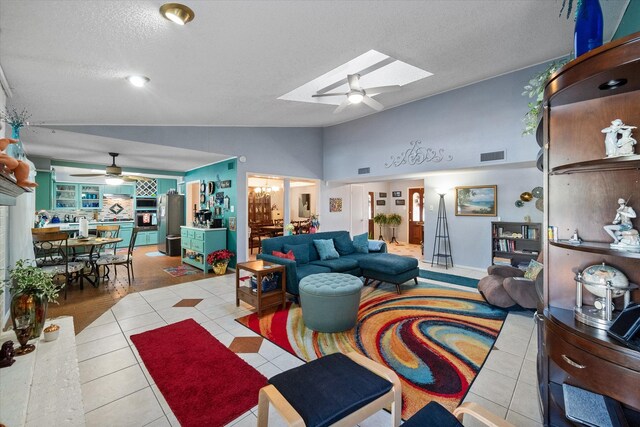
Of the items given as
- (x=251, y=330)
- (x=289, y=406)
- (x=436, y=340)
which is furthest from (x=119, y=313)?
(x=436, y=340)

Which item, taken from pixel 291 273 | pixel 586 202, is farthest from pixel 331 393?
pixel 291 273

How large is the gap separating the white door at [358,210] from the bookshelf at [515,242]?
393 centimetres

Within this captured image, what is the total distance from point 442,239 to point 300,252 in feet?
13.5

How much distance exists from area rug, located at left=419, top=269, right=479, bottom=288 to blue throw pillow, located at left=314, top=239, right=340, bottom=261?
6.79ft

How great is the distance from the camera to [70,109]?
329 cm

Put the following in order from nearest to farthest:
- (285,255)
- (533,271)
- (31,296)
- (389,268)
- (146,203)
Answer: (31,296), (533,271), (285,255), (389,268), (146,203)

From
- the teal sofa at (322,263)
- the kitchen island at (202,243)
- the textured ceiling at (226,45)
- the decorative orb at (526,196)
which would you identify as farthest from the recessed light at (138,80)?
the decorative orb at (526,196)

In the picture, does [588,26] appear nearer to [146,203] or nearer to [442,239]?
[442,239]

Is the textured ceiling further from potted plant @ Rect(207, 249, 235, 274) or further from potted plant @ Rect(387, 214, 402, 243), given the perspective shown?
potted plant @ Rect(387, 214, 402, 243)

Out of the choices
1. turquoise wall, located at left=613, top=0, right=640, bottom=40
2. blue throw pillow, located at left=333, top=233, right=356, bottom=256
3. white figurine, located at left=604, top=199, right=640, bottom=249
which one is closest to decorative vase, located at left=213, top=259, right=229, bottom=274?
blue throw pillow, located at left=333, top=233, right=356, bottom=256

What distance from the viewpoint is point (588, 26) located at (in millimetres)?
1426

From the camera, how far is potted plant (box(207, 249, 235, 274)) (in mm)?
5786

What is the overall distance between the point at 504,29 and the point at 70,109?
16.6ft

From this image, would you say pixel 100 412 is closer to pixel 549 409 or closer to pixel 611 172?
pixel 549 409
